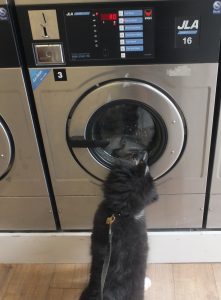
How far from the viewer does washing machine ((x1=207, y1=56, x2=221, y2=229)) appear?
1.16 m

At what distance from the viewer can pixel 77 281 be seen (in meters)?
1.42

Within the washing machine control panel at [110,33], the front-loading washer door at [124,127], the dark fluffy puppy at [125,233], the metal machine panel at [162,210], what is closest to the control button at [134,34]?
the washing machine control panel at [110,33]

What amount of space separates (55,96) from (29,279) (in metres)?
0.84

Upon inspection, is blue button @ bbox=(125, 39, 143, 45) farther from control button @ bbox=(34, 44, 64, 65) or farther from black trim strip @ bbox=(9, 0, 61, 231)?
black trim strip @ bbox=(9, 0, 61, 231)

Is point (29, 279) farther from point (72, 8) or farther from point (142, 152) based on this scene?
point (72, 8)

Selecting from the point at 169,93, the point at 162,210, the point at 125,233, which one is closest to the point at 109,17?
the point at 169,93

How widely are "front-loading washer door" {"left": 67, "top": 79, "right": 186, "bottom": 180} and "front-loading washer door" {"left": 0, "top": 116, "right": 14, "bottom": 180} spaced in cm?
23

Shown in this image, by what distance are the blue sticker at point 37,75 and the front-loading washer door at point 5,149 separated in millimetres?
202

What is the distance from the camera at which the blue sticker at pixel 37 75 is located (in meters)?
1.10

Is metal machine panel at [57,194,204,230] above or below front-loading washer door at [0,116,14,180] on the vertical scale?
below

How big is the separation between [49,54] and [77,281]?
96 centimetres

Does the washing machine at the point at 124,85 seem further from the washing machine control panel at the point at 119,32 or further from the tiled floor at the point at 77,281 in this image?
the tiled floor at the point at 77,281

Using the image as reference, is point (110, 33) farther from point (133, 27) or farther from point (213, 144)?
point (213, 144)

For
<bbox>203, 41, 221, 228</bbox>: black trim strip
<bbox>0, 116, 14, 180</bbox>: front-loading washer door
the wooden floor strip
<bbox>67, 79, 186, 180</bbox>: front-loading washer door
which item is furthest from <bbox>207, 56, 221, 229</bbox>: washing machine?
<bbox>0, 116, 14, 180</bbox>: front-loading washer door
